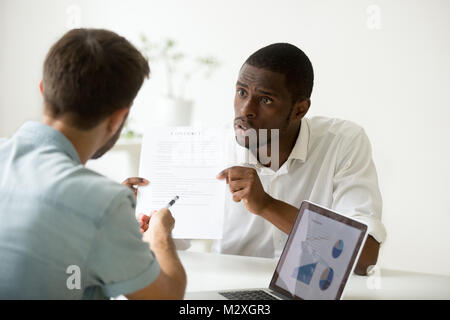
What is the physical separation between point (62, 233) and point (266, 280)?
701 millimetres

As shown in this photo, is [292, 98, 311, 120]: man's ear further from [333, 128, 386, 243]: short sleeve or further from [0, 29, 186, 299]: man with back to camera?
[0, 29, 186, 299]: man with back to camera

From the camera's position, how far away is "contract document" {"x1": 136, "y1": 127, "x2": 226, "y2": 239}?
56.6 inches

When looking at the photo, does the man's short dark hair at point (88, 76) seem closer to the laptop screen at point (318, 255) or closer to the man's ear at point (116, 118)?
the man's ear at point (116, 118)

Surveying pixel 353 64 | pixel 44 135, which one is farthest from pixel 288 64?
pixel 353 64

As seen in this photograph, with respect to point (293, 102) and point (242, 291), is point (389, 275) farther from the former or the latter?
point (293, 102)

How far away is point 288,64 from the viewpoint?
1.67m

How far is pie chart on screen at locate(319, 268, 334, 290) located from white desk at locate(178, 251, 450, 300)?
0.72 feet

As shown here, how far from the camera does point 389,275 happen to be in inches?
56.9

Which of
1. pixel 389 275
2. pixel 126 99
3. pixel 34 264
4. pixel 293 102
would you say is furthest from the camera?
pixel 293 102

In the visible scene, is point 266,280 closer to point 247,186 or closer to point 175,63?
point 247,186

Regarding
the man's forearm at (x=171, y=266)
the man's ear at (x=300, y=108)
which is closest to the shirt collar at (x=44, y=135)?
the man's forearm at (x=171, y=266)

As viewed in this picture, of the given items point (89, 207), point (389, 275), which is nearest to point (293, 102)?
point (389, 275)

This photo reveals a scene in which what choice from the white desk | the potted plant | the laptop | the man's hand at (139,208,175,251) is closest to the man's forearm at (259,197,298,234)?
the white desk
